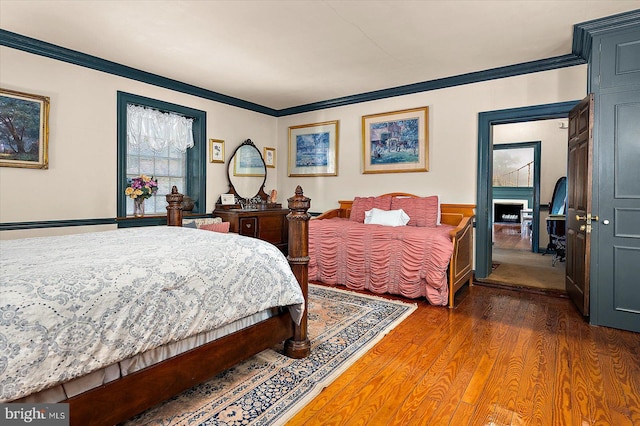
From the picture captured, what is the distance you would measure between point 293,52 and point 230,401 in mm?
3219

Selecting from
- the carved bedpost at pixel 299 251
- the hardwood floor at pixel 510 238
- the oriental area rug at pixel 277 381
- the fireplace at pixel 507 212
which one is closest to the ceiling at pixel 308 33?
the carved bedpost at pixel 299 251

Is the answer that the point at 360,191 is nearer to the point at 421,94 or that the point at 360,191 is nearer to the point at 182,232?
the point at 421,94

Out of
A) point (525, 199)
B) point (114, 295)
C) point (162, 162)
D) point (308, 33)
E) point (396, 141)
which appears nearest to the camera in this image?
point (114, 295)

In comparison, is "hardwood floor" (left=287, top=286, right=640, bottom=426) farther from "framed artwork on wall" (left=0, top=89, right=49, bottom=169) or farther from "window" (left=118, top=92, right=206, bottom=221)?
"framed artwork on wall" (left=0, top=89, right=49, bottom=169)

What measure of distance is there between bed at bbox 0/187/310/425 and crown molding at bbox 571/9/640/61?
2.91 metres

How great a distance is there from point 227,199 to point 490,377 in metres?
4.18

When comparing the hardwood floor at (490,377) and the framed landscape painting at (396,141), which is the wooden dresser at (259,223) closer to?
the framed landscape painting at (396,141)

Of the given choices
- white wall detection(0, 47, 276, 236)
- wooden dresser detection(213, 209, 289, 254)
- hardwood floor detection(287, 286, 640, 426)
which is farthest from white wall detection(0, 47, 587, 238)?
hardwood floor detection(287, 286, 640, 426)

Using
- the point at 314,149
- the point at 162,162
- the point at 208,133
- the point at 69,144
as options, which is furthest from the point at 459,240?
the point at 69,144

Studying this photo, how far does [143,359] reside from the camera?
1536 mm

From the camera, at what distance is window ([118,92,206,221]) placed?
4.14 metres

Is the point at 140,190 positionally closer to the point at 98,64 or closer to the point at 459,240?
the point at 98,64

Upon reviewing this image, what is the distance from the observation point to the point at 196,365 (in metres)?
1.72

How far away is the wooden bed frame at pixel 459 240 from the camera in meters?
3.50
